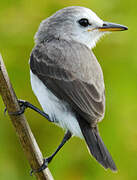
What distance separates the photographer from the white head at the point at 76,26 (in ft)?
17.4

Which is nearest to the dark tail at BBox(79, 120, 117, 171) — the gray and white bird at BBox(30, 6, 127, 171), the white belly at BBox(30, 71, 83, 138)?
the gray and white bird at BBox(30, 6, 127, 171)

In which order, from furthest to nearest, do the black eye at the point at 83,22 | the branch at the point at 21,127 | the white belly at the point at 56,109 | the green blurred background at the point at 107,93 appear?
the black eye at the point at 83,22
the green blurred background at the point at 107,93
the white belly at the point at 56,109
the branch at the point at 21,127

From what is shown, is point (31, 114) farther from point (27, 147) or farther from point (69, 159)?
point (27, 147)

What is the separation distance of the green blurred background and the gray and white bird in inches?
11.9

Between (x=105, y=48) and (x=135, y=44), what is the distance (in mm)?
380

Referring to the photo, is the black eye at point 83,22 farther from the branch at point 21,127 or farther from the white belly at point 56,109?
the branch at point 21,127

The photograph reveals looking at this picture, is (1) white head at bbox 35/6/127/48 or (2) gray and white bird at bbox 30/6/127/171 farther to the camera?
(1) white head at bbox 35/6/127/48

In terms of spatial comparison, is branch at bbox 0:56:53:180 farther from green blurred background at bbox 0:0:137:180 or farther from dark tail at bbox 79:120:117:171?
green blurred background at bbox 0:0:137:180

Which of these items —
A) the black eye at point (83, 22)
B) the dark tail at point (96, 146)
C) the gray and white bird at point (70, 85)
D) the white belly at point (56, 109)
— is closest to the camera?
the dark tail at point (96, 146)

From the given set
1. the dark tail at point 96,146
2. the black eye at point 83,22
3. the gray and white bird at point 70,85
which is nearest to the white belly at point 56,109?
the gray and white bird at point 70,85

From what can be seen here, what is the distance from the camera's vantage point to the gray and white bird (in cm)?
441

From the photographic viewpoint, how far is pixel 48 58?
4.77 metres

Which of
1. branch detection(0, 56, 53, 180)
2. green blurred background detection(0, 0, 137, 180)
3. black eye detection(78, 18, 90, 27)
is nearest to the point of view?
branch detection(0, 56, 53, 180)

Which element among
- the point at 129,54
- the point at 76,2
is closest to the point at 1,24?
the point at 76,2
